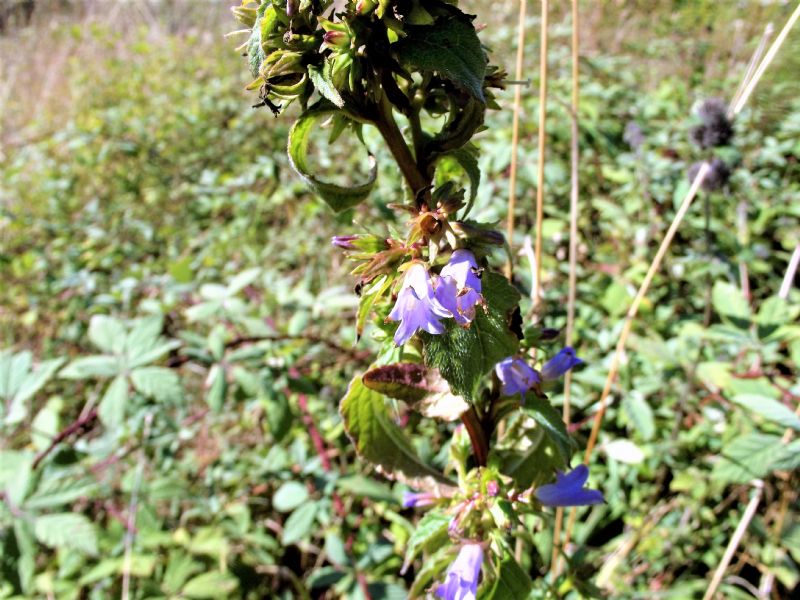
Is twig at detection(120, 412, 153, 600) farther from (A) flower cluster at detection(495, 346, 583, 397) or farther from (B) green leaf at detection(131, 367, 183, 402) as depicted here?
(A) flower cluster at detection(495, 346, 583, 397)

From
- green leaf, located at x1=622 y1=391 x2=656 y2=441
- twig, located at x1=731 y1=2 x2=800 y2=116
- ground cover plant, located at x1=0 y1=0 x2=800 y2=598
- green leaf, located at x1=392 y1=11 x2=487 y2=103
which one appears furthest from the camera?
green leaf, located at x1=622 y1=391 x2=656 y2=441

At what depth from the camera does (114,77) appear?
6.14 metres

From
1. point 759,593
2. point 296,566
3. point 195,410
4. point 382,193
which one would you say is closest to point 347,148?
point 382,193

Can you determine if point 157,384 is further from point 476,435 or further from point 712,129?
point 712,129

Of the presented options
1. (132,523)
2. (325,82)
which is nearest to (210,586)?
(132,523)

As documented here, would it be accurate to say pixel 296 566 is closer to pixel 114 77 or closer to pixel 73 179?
pixel 73 179

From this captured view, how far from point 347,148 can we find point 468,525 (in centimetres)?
297

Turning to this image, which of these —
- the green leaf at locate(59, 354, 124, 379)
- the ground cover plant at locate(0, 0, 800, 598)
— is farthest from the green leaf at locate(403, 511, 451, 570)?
the green leaf at locate(59, 354, 124, 379)

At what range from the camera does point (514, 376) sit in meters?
0.79

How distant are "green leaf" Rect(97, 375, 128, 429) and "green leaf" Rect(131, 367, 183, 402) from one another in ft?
0.11

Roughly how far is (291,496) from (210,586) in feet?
1.23

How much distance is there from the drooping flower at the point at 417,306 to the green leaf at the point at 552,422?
0.20m

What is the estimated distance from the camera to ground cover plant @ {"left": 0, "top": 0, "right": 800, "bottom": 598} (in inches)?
27.6

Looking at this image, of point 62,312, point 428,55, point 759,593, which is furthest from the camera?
point 62,312
